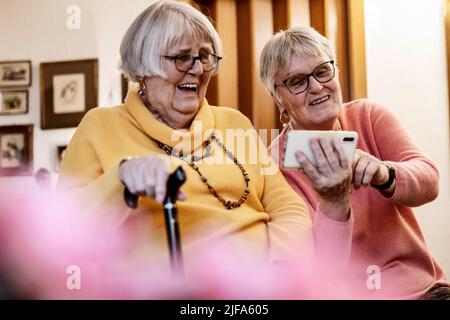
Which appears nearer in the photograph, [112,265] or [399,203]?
[112,265]

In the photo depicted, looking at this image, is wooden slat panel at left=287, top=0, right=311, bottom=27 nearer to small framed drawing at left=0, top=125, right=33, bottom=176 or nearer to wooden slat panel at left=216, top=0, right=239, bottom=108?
wooden slat panel at left=216, top=0, right=239, bottom=108

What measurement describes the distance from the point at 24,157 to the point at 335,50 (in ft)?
1.90

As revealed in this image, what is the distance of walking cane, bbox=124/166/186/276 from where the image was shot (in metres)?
0.65

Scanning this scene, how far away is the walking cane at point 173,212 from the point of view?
65cm

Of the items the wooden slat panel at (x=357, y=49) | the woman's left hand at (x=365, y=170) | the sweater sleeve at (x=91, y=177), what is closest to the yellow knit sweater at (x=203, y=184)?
the sweater sleeve at (x=91, y=177)

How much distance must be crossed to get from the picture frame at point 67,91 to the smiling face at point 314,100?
1.12 feet

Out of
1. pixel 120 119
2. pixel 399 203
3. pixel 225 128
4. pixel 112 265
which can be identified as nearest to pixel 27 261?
pixel 112 265

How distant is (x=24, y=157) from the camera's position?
0.89 m

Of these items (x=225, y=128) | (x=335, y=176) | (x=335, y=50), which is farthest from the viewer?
(x=335, y=50)

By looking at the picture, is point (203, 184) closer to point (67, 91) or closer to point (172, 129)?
point (172, 129)

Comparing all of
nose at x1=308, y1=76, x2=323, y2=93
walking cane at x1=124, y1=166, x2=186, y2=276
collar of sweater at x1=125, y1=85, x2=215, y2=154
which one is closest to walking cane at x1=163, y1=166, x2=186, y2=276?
walking cane at x1=124, y1=166, x2=186, y2=276

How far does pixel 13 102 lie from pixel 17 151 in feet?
0.28

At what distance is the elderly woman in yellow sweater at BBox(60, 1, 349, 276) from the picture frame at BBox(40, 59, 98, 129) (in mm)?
74

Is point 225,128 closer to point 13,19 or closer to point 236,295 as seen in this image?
point 236,295
